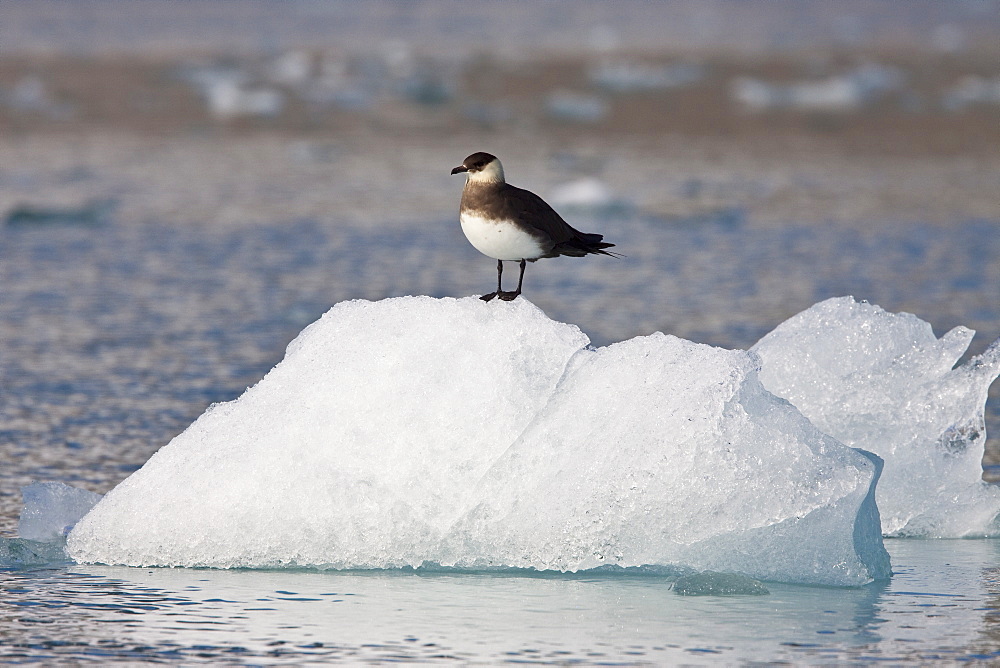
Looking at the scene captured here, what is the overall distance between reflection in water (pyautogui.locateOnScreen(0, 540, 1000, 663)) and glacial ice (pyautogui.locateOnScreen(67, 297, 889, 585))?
10cm

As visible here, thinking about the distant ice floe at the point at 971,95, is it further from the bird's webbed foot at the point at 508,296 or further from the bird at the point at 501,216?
the bird at the point at 501,216

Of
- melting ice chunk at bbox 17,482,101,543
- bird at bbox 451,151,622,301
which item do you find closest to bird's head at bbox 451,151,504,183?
bird at bbox 451,151,622,301

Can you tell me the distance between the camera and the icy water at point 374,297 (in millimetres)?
4047

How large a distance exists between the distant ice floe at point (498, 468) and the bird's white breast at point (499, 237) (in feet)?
0.95

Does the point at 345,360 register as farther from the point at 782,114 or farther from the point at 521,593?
the point at 782,114

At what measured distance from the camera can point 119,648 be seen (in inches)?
157

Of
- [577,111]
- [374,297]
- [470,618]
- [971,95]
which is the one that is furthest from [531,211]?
[971,95]

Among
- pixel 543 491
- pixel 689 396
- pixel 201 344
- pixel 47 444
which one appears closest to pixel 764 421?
pixel 689 396

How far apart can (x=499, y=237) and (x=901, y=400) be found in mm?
1782

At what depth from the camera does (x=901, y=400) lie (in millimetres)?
5441

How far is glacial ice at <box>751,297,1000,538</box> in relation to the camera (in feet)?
17.5

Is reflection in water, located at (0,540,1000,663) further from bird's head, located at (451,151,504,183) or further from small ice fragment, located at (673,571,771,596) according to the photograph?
bird's head, located at (451,151,504,183)

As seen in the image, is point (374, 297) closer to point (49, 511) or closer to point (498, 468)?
point (49, 511)

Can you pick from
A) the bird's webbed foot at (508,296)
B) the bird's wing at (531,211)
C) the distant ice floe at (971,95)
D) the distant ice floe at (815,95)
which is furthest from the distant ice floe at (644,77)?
the bird's wing at (531,211)
